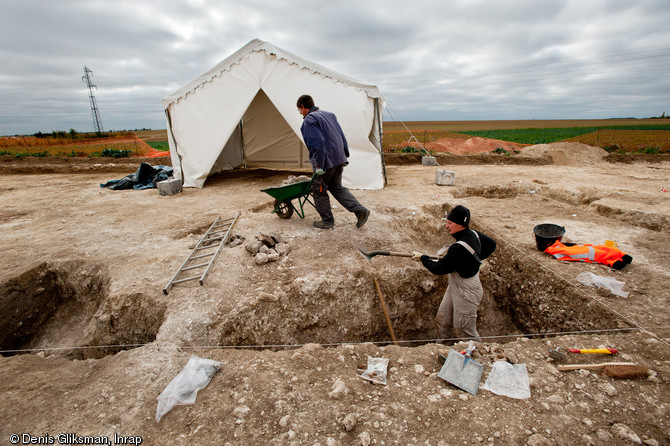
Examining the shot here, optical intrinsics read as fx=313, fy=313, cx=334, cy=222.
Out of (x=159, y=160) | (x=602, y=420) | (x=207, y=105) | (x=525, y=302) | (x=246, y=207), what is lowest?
(x=525, y=302)

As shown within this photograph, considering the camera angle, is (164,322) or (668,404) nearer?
(668,404)

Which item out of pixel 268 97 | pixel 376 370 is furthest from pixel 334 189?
pixel 268 97

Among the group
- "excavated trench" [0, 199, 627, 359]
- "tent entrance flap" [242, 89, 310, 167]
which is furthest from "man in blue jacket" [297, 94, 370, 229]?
"tent entrance flap" [242, 89, 310, 167]

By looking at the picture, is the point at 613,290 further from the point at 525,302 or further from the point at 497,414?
the point at 497,414

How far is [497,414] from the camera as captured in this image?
6.46ft

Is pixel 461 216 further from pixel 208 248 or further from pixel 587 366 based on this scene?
pixel 208 248

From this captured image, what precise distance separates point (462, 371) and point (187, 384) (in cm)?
196

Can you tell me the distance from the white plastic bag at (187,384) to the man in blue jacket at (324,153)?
272 cm

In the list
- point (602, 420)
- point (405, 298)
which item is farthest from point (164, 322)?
point (602, 420)

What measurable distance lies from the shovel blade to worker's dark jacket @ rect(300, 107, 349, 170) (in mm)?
2894

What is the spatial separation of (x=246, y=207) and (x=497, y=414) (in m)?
5.37

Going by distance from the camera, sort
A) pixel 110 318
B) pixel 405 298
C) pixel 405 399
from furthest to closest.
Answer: pixel 405 298, pixel 110 318, pixel 405 399

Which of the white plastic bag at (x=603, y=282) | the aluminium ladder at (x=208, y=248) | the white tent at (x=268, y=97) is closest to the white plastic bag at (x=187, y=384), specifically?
the aluminium ladder at (x=208, y=248)

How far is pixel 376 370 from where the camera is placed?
2340mm
